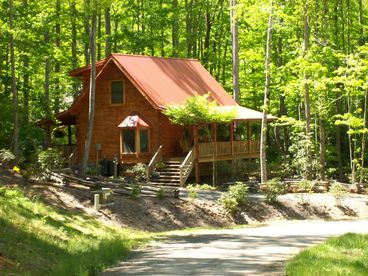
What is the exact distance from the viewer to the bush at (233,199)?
76.8 ft

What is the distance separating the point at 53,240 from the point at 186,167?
17.5 metres

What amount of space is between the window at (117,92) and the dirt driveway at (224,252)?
17.6 meters

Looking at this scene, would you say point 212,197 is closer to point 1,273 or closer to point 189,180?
point 189,180

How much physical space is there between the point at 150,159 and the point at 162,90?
169 inches

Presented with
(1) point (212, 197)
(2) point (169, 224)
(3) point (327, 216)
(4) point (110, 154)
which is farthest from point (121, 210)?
(4) point (110, 154)

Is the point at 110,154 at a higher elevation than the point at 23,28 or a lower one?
lower

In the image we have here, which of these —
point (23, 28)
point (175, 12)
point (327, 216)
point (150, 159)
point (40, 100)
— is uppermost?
point (175, 12)

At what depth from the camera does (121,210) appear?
70.4 ft

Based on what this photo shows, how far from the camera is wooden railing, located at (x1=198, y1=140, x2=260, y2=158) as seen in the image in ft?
108

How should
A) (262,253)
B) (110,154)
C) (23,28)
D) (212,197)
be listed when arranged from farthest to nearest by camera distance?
(110,154) < (23,28) < (212,197) < (262,253)

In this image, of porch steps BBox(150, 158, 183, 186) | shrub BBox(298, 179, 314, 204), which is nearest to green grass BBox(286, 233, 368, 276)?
shrub BBox(298, 179, 314, 204)

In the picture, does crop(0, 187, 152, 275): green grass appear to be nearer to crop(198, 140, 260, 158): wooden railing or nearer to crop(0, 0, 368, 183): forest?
crop(0, 0, 368, 183): forest

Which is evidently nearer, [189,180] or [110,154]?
[189,180]

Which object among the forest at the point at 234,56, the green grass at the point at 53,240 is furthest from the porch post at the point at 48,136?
the green grass at the point at 53,240
